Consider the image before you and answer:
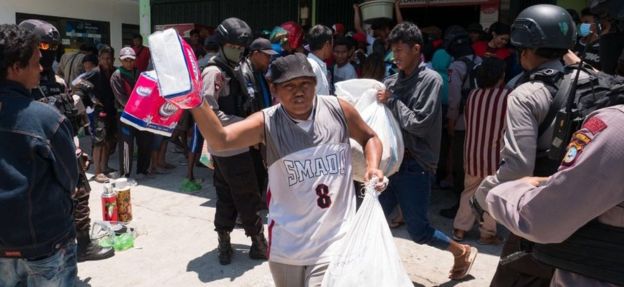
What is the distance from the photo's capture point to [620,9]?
4.87 ft

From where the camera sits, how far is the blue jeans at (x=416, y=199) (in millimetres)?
3258

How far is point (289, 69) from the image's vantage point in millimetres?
2166

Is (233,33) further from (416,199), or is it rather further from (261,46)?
(416,199)

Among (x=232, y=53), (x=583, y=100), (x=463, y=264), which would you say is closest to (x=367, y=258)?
(x=583, y=100)

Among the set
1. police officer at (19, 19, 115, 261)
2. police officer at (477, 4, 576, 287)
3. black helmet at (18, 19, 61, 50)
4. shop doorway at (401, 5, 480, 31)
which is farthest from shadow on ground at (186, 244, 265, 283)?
shop doorway at (401, 5, 480, 31)

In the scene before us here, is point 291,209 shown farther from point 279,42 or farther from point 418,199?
point 279,42

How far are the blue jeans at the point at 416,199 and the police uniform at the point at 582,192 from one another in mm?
1765

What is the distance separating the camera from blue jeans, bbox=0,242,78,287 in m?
2.21

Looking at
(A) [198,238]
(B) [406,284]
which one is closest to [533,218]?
(B) [406,284]

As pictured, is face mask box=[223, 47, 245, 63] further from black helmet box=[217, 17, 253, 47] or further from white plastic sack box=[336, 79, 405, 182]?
white plastic sack box=[336, 79, 405, 182]

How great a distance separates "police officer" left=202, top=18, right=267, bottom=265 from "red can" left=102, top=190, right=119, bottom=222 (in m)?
1.23

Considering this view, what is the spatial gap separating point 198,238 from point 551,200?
145 inches

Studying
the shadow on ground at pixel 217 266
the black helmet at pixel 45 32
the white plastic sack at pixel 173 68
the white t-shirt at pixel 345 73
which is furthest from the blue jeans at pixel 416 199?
the black helmet at pixel 45 32

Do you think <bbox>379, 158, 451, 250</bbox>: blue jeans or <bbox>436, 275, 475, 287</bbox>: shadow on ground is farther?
<bbox>436, 275, 475, 287</bbox>: shadow on ground
